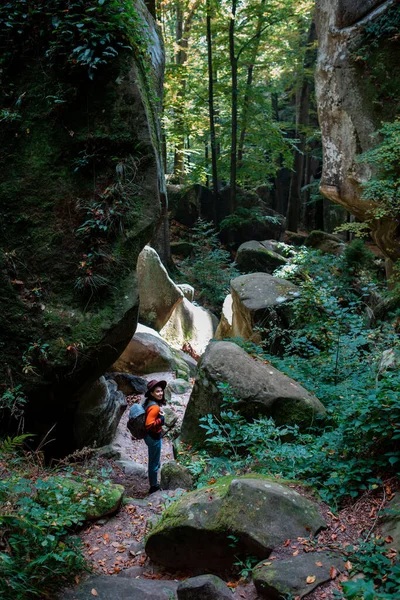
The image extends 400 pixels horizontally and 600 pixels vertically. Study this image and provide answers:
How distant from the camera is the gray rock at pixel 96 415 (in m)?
6.54

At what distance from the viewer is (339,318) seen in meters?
6.63

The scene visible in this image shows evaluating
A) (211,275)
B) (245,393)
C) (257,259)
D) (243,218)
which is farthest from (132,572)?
(243,218)

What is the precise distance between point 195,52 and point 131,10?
17.8 m

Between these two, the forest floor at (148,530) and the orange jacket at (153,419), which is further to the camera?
the orange jacket at (153,419)

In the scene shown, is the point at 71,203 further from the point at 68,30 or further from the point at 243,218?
the point at 243,218

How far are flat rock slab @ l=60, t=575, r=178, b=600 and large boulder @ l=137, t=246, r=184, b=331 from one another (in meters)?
8.80

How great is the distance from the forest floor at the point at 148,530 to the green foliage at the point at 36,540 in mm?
387

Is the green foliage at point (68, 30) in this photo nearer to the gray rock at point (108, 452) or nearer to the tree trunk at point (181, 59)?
the gray rock at point (108, 452)

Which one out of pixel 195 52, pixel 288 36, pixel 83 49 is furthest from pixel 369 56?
pixel 195 52

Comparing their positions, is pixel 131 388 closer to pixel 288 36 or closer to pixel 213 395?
pixel 213 395

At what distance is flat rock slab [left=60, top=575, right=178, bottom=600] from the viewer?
2803 millimetres

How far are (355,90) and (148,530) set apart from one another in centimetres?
988

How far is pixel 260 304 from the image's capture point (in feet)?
32.2

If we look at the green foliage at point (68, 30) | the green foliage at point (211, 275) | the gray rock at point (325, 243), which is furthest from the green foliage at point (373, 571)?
the gray rock at point (325, 243)
